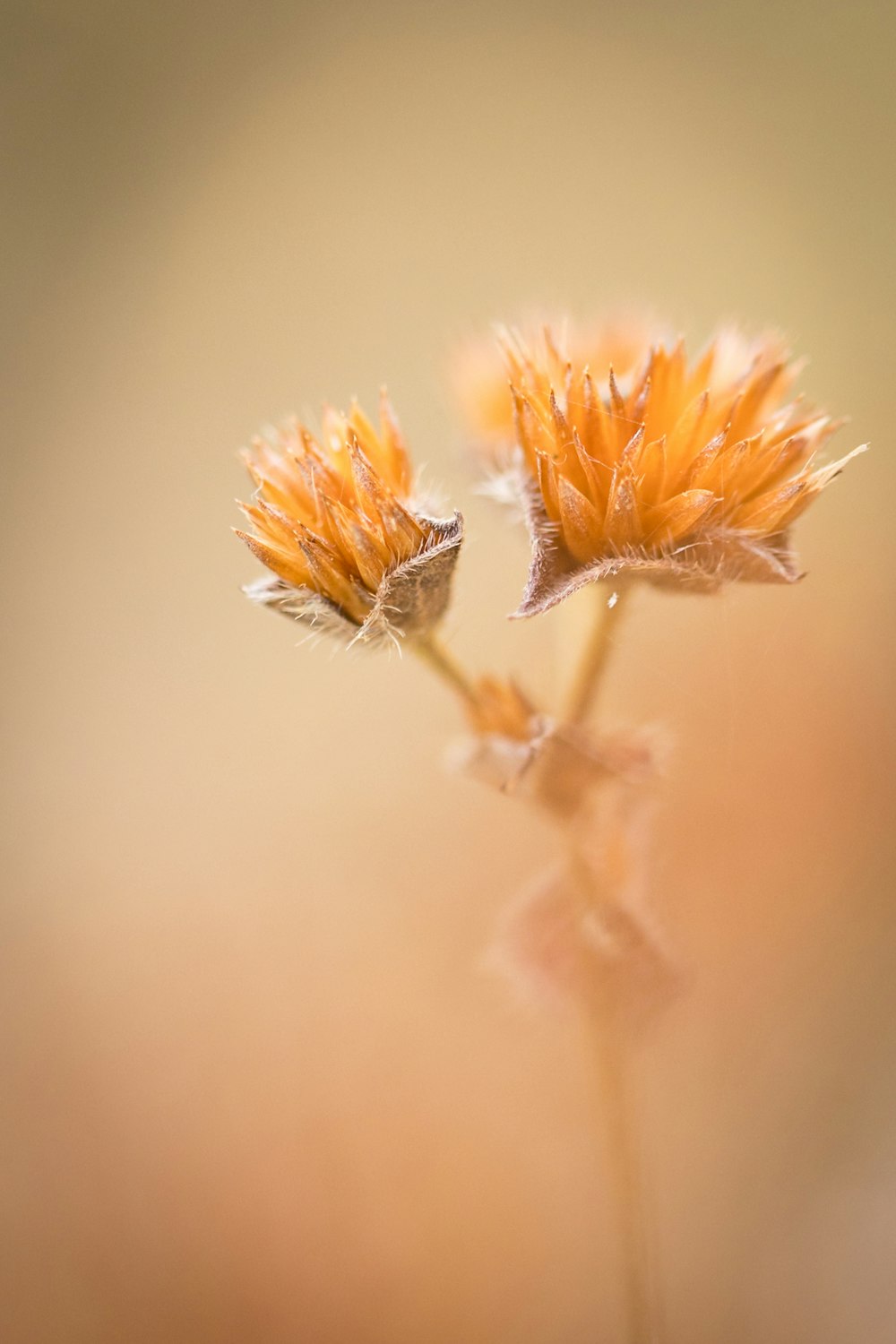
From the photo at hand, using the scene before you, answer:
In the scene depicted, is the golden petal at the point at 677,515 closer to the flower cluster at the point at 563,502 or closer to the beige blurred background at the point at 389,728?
the flower cluster at the point at 563,502

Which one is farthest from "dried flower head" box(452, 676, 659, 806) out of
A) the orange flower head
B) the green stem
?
the green stem

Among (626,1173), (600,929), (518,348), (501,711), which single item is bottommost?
(626,1173)

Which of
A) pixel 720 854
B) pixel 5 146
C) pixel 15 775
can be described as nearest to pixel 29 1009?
pixel 15 775

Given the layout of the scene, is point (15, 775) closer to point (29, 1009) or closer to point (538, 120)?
point (29, 1009)

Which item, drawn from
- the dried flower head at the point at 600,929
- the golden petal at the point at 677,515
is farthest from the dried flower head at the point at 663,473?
the dried flower head at the point at 600,929

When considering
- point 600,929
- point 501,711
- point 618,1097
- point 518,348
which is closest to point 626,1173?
point 618,1097

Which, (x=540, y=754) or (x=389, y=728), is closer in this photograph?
(x=540, y=754)

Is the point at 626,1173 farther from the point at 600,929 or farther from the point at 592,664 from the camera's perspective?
the point at 592,664

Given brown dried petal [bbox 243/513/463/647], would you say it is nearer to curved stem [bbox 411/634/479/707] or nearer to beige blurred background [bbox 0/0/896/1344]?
curved stem [bbox 411/634/479/707]
